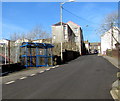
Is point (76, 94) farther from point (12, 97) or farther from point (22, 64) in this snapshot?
point (22, 64)

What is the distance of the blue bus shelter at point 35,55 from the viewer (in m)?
16.1

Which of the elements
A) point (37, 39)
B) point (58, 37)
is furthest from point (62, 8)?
point (58, 37)

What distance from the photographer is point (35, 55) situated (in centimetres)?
1688

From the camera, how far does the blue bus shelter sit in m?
16.1

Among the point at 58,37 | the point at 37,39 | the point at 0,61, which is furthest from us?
the point at 58,37

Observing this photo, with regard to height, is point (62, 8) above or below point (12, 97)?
above

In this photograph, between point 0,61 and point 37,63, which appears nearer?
point 37,63

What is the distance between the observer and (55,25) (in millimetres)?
57312

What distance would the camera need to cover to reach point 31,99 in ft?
16.9

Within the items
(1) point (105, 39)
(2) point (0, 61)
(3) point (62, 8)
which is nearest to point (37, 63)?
(2) point (0, 61)

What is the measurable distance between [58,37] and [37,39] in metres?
17.4

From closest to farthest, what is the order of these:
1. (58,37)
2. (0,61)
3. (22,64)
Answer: (22,64) → (0,61) → (58,37)

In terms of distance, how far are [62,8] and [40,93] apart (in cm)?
1931

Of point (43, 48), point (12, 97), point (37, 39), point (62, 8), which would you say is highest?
point (62, 8)
